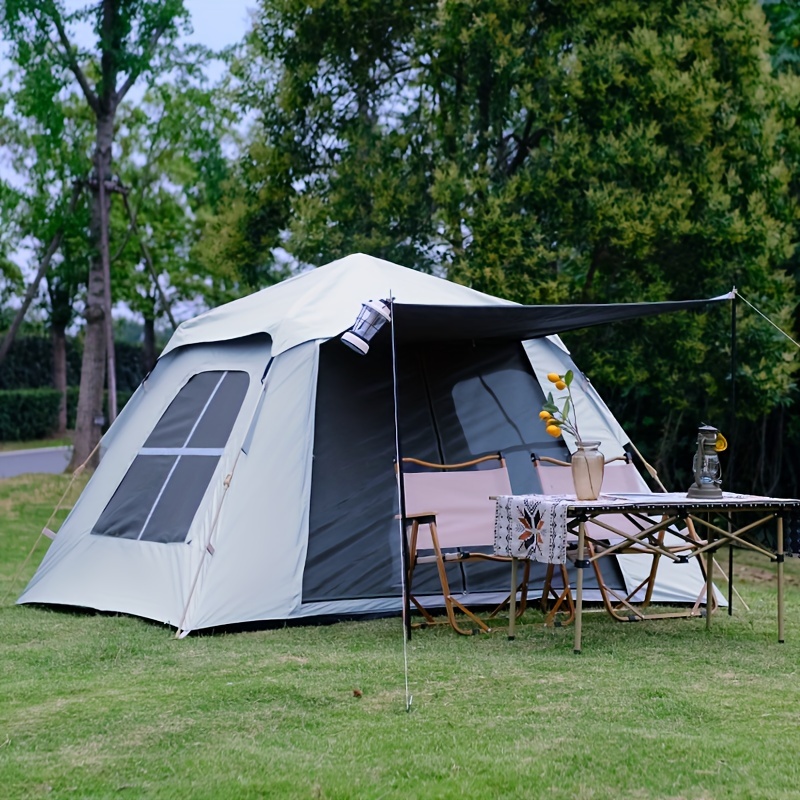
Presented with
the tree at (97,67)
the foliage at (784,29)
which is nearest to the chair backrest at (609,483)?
the foliage at (784,29)

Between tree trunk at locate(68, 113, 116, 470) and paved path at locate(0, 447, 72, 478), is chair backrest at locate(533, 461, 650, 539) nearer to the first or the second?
tree trunk at locate(68, 113, 116, 470)

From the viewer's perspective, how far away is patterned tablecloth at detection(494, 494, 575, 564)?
184 inches

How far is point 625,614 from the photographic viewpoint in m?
5.70

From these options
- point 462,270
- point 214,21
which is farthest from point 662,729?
point 214,21

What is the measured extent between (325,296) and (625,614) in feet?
7.23

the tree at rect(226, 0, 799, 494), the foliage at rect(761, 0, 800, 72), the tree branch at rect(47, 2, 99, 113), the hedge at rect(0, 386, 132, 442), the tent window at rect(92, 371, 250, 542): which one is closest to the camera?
the tent window at rect(92, 371, 250, 542)

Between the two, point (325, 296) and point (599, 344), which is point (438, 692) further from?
point (599, 344)

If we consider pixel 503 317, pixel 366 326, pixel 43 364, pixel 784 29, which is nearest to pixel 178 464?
pixel 366 326

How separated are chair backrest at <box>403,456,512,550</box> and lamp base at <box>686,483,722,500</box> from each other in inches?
41.7

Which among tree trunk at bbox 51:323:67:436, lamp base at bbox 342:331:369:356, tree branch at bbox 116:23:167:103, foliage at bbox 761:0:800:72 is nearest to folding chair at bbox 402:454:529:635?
lamp base at bbox 342:331:369:356

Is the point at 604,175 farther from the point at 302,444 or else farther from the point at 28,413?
the point at 28,413

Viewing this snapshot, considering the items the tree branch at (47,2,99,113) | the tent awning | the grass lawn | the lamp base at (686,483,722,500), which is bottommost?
the grass lawn

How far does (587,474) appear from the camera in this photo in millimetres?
4918

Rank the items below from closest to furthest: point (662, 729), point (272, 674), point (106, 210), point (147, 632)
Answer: point (662, 729), point (272, 674), point (147, 632), point (106, 210)
